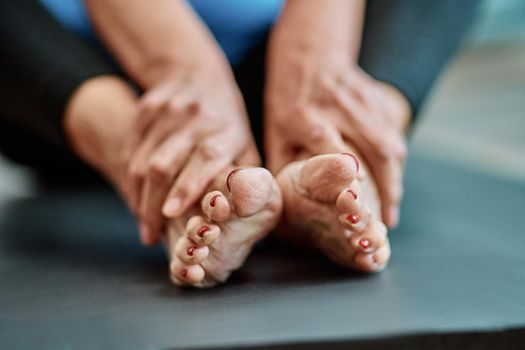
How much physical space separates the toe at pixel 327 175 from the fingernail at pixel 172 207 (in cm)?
12

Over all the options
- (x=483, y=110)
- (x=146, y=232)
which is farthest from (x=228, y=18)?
(x=483, y=110)

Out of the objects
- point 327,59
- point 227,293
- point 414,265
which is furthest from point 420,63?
point 227,293

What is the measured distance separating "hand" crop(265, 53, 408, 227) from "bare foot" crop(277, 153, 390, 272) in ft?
0.13

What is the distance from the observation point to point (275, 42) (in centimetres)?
89

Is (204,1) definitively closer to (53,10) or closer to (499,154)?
(53,10)

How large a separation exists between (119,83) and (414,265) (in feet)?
1.38

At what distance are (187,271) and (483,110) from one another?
94.2 inches

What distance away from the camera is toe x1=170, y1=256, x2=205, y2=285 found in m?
0.61

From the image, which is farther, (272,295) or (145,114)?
(145,114)

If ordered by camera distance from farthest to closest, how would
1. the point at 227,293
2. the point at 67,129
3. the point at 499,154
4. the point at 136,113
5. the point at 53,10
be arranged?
the point at 499,154, the point at 53,10, the point at 67,129, the point at 136,113, the point at 227,293

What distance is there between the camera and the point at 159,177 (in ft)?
2.24

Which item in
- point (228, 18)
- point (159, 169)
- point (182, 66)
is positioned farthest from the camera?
point (228, 18)

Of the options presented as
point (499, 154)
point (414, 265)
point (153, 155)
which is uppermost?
point (153, 155)

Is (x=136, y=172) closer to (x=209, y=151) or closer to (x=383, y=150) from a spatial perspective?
(x=209, y=151)
